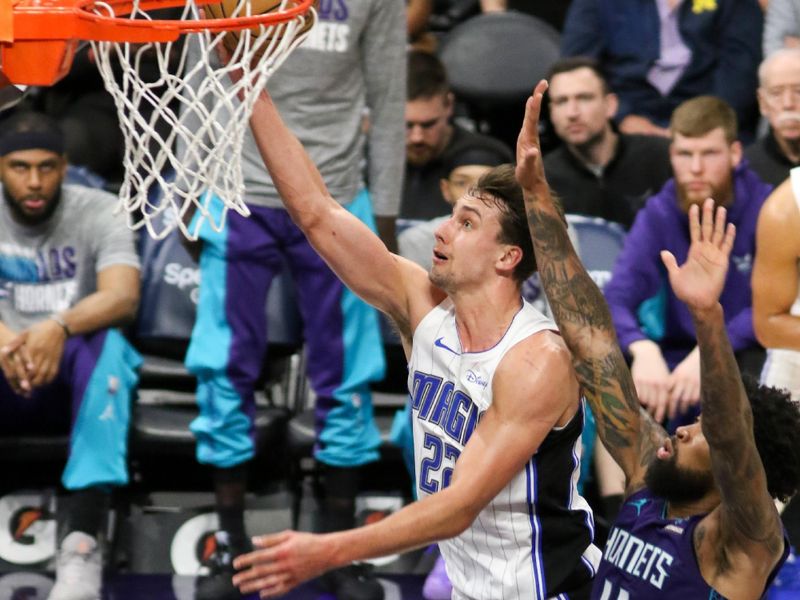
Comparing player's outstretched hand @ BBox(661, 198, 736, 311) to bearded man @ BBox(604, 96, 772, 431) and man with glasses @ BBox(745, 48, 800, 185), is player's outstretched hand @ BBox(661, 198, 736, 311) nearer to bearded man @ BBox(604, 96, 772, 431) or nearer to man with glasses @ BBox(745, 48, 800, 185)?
bearded man @ BBox(604, 96, 772, 431)

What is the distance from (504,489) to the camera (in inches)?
133

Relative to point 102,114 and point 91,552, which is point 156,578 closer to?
point 91,552

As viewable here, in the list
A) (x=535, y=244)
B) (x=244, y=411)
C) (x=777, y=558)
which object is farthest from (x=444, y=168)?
(x=777, y=558)

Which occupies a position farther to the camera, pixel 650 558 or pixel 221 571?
pixel 221 571

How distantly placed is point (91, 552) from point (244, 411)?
0.68m

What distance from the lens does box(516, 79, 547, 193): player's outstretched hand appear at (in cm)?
307

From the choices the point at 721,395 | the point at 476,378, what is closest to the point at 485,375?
the point at 476,378

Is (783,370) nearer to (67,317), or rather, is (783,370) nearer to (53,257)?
(67,317)

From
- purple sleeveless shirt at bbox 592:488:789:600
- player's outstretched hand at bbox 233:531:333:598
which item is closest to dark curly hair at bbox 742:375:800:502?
purple sleeveless shirt at bbox 592:488:789:600

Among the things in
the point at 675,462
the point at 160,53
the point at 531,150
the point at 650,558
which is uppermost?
the point at 160,53

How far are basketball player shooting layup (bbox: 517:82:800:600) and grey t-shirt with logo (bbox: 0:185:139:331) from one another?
2.35 metres

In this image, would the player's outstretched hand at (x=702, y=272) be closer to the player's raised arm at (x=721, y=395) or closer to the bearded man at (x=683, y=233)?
the player's raised arm at (x=721, y=395)

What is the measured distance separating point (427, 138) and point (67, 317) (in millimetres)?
1633

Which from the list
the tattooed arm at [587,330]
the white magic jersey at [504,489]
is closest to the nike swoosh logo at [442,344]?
the white magic jersey at [504,489]
